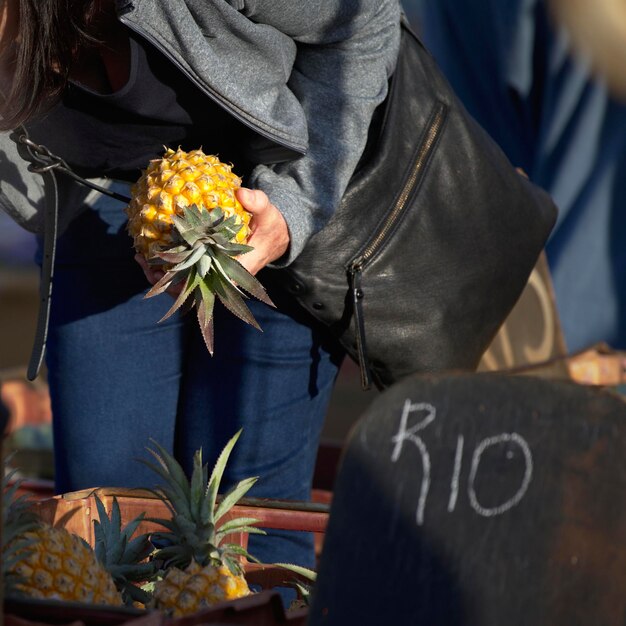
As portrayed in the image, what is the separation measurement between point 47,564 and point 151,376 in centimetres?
78

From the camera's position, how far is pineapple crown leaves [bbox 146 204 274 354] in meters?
1.49

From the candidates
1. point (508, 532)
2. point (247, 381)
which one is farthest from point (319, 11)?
point (508, 532)

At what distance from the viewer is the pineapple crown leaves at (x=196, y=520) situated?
144 centimetres

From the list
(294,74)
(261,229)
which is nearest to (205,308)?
(261,229)

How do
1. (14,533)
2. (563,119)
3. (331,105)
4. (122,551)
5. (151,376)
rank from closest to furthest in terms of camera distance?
1. (14,533)
2. (122,551)
3. (331,105)
4. (151,376)
5. (563,119)

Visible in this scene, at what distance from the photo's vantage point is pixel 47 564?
1235mm

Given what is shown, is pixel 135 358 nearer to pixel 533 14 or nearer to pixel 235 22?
pixel 235 22

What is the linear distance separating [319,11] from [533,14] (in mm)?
2214

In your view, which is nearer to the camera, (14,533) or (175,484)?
(14,533)

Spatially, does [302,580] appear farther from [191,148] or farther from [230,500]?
[191,148]

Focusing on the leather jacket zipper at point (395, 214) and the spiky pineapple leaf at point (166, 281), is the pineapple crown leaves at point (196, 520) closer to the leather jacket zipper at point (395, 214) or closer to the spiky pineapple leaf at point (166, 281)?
the spiky pineapple leaf at point (166, 281)

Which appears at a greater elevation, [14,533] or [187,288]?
[187,288]

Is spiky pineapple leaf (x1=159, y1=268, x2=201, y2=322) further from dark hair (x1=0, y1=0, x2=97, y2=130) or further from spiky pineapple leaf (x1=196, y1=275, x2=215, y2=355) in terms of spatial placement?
dark hair (x1=0, y1=0, x2=97, y2=130)

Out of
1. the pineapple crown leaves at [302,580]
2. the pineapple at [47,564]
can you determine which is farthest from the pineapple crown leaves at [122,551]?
the pineapple crown leaves at [302,580]
